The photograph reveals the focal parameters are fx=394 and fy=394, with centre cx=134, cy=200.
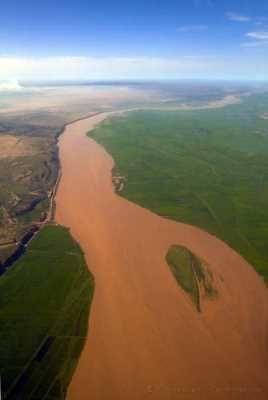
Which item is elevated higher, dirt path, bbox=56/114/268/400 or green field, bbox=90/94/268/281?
green field, bbox=90/94/268/281

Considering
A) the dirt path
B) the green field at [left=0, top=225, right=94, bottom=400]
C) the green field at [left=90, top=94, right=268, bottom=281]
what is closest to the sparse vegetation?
the dirt path

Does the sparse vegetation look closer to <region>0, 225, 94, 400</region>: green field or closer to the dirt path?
the dirt path

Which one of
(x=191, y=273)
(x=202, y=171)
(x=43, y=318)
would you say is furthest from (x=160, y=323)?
(x=202, y=171)

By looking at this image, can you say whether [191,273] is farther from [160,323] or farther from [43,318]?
[43,318]

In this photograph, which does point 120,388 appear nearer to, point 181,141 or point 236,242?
point 236,242

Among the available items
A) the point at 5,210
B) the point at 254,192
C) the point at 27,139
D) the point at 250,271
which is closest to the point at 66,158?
the point at 27,139

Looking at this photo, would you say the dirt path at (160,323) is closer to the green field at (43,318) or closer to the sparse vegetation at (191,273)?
the sparse vegetation at (191,273)

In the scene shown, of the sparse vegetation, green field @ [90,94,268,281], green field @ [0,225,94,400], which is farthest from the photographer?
green field @ [90,94,268,281]
